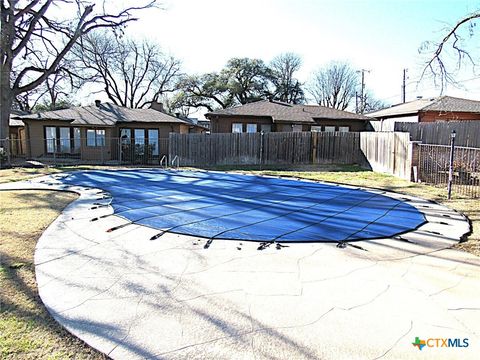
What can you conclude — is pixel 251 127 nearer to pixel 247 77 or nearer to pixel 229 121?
pixel 229 121

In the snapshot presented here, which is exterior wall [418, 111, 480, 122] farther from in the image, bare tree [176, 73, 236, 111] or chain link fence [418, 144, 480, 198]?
bare tree [176, 73, 236, 111]

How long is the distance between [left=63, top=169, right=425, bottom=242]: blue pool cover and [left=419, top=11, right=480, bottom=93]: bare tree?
5.86m

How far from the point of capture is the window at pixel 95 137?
1897 cm

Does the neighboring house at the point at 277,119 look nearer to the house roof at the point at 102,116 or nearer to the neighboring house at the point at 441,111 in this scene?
the neighboring house at the point at 441,111

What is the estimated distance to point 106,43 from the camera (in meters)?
31.1

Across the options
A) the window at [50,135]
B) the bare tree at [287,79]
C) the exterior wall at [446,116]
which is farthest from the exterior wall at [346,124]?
the window at [50,135]

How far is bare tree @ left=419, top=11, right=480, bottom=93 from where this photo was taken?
10.7m

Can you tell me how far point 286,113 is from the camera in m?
20.8

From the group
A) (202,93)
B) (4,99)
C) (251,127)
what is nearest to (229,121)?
(251,127)

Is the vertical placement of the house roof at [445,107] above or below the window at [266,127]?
above

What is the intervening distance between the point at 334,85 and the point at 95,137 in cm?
3236

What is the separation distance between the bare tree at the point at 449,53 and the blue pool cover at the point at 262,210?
19.2ft

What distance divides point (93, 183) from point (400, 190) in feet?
29.6

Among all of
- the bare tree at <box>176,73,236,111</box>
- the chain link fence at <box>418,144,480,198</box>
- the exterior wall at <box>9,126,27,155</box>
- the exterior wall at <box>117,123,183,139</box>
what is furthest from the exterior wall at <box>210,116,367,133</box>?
the exterior wall at <box>9,126,27,155</box>
